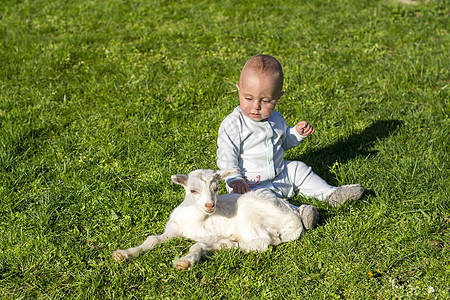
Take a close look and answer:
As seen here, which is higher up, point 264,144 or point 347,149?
point 264,144

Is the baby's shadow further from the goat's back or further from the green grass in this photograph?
the goat's back

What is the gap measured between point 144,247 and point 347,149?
104 inches

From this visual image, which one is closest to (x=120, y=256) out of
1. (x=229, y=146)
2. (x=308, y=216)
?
(x=229, y=146)

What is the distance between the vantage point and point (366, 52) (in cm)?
764

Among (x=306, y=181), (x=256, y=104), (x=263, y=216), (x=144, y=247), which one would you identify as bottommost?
(x=144, y=247)

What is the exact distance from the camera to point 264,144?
175 inches

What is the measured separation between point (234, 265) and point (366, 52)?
508 cm

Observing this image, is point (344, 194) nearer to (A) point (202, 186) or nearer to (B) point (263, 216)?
(B) point (263, 216)

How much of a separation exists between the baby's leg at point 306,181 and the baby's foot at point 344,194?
12 cm

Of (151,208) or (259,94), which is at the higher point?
(259,94)

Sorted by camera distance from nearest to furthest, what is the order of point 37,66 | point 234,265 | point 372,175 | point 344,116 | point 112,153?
point 234,265
point 372,175
point 112,153
point 344,116
point 37,66

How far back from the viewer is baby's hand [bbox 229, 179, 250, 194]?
13.7 ft

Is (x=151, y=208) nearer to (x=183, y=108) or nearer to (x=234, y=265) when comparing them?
(x=234, y=265)

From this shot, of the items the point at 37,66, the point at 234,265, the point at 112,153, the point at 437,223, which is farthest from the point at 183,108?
the point at 437,223
